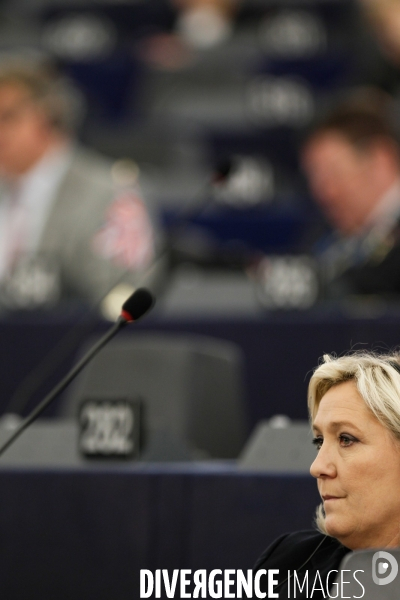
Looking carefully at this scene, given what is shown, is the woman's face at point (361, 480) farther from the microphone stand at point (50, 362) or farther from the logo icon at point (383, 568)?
the microphone stand at point (50, 362)

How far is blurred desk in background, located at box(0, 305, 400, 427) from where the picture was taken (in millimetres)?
2908

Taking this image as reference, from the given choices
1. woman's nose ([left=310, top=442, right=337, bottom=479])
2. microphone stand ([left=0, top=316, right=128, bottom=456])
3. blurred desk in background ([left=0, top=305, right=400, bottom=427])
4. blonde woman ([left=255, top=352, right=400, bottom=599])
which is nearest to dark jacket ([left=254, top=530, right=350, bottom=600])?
blonde woman ([left=255, top=352, right=400, bottom=599])

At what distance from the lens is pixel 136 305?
1.71 meters

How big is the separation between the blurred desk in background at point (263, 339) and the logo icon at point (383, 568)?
5.36 feet

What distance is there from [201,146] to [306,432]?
3846 mm

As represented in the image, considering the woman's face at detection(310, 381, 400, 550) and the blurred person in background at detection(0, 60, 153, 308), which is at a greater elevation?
the blurred person in background at detection(0, 60, 153, 308)

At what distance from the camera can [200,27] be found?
6.42 meters

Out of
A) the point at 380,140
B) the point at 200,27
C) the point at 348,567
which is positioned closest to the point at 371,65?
the point at 200,27

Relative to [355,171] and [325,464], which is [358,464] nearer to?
[325,464]

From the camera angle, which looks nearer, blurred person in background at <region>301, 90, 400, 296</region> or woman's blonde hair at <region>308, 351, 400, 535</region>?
woman's blonde hair at <region>308, 351, 400, 535</region>

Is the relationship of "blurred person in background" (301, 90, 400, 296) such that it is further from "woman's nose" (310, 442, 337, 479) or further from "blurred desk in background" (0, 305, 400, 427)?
"woman's nose" (310, 442, 337, 479)

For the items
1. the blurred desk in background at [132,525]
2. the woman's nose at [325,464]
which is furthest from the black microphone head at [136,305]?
the woman's nose at [325,464]

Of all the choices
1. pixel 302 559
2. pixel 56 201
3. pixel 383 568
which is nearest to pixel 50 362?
pixel 56 201

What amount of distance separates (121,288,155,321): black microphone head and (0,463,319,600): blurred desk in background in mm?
267
